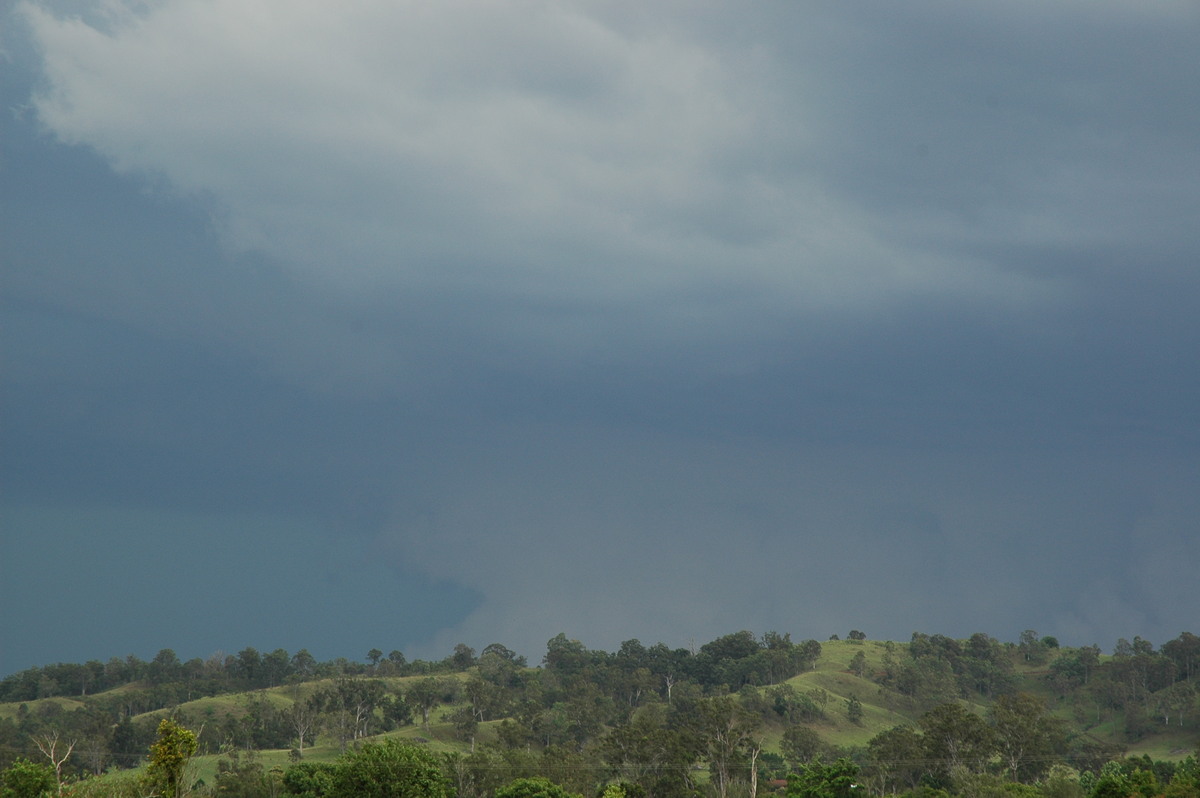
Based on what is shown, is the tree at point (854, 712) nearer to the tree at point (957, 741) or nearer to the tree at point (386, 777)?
the tree at point (957, 741)

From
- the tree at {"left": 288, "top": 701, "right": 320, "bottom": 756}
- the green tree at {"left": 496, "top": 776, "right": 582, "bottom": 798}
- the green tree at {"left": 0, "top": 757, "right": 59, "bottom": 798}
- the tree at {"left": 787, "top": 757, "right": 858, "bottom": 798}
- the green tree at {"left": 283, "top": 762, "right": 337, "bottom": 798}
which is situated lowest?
the tree at {"left": 787, "top": 757, "right": 858, "bottom": 798}

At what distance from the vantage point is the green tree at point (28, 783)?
2320 inches

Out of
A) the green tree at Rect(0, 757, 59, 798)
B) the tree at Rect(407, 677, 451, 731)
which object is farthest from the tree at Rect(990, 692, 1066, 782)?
the green tree at Rect(0, 757, 59, 798)

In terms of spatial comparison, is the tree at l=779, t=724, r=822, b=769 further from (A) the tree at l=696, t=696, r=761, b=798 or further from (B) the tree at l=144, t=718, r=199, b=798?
(B) the tree at l=144, t=718, r=199, b=798

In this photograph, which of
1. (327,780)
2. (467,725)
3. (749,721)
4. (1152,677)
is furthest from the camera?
(1152,677)

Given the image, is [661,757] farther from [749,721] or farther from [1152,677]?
[1152,677]

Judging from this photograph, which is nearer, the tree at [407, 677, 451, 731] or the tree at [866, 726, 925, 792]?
the tree at [866, 726, 925, 792]

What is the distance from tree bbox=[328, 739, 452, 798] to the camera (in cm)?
6581

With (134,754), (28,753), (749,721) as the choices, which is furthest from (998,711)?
(28,753)

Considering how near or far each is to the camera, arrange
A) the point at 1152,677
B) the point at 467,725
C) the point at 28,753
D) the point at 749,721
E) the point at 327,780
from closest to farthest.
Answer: the point at 327,780
the point at 749,721
the point at 28,753
the point at 467,725
the point at 1152,677

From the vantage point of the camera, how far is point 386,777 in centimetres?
6606

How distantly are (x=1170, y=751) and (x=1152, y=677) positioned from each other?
3623 cm

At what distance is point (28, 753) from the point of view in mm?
132875

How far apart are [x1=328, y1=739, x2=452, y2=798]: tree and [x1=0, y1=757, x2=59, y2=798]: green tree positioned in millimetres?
16643
